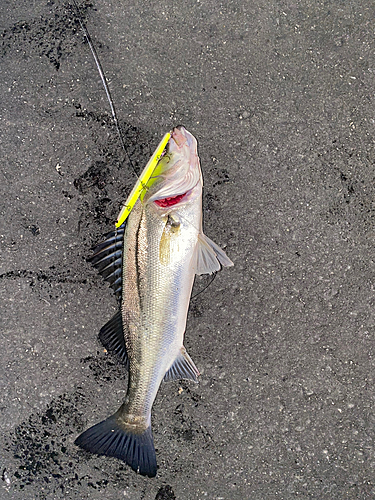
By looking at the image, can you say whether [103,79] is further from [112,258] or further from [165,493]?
[165,493]

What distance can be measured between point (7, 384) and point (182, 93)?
116 inches

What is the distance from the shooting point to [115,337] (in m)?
2.65

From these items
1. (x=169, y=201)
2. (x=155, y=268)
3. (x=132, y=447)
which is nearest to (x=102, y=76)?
(x=169, y=201)

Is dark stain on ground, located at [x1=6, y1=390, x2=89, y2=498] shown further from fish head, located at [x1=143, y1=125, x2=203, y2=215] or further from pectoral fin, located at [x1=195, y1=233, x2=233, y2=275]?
fish head, located at [x1=143, y1=125, x2=203, y2=215]

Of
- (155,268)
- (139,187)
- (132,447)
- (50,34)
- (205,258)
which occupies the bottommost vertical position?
(132,447)

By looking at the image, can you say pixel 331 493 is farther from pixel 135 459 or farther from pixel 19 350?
pixel 19 350

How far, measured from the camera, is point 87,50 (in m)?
3.07

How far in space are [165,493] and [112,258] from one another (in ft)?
6.97

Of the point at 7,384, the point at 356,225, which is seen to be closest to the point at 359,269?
the point at 356,225

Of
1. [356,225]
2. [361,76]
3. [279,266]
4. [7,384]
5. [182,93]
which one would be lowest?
[7,384]

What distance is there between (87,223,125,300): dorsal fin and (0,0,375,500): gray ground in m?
0.51

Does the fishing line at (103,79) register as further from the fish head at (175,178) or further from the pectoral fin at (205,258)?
the fish head at (175,178)

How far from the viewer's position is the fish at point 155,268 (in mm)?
2504

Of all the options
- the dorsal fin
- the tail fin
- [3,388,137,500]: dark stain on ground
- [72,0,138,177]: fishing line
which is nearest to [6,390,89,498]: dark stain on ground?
[3,388,137,500]: dark stain on ground
